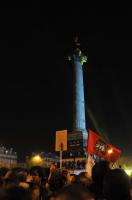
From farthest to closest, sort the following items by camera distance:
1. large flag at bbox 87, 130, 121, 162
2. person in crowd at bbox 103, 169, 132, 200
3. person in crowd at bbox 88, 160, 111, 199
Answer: large flag at bbox 87, 130, 121, 162 → person in crowd at bbox 88, 160, 111, 199 → person in crowd at bbox 103, 169, 132, 200

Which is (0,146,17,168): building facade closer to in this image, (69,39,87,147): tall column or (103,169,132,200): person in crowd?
(69,39,87,147): tall column

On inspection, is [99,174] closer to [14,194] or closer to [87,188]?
[87,188]

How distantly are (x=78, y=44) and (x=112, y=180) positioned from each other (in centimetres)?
7747

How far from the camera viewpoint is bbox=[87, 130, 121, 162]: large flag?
11.1 metres

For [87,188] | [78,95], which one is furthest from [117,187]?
[78,95]

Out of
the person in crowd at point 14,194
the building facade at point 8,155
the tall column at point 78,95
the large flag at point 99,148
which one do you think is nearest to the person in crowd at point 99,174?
the person in crowd at point 14,194

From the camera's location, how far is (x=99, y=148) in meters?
11.5

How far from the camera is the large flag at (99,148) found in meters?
11.1

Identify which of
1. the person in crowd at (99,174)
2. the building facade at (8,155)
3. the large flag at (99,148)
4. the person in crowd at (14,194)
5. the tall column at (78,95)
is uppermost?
the tall column at (78,95)

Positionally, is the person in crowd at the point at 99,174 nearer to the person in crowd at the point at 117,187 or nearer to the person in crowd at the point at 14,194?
the person in crowd at the point at 117,187

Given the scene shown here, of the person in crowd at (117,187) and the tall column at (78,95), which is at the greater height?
the tall column at (78,95)

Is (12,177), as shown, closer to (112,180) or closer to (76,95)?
(112,180)

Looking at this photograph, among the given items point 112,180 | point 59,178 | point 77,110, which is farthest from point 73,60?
point 112,180

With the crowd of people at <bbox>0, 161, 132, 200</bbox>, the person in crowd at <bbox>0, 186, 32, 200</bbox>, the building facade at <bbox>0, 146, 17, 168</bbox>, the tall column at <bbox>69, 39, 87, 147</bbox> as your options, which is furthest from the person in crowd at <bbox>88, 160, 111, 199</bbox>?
the building facade at <bbox>0, 146, 17, 168</bbox>
